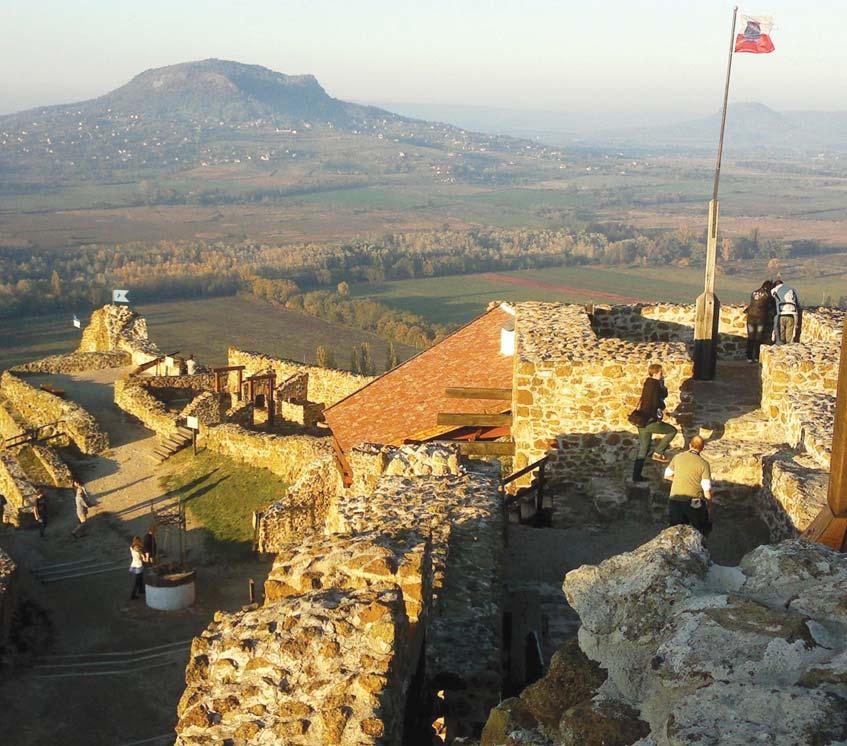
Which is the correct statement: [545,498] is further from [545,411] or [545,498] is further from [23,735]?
[23,735]

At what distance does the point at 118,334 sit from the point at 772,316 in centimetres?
2255

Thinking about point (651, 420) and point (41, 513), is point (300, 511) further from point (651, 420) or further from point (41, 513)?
point (651, 420)

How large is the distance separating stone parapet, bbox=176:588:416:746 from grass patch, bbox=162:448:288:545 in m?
12.5

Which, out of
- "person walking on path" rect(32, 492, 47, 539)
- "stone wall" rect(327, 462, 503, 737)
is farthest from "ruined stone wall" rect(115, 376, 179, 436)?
"stone wall" rect(327, 462, 503, 737)

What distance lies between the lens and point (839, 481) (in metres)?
5.96

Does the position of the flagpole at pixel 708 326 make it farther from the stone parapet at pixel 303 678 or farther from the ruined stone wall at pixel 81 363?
the ruined stone wall at pixel 81 363

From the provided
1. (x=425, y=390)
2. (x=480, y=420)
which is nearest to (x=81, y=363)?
(x=425, y=390)

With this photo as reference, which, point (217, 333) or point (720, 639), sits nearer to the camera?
point (720, 639)

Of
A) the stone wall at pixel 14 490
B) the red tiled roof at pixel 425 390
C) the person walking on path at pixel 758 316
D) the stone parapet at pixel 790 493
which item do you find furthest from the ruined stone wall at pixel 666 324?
the stone wall at pixel 14 490

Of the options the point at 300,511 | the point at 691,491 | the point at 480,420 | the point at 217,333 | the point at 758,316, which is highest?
the point at 758,316

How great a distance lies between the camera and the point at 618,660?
4125mm

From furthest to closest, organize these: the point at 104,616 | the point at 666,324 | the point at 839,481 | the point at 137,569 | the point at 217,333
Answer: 1. the point at 217,333
2. the point at 666,324
3. the point at 137,569
4. the point at 104,616
5. the point at 839,481

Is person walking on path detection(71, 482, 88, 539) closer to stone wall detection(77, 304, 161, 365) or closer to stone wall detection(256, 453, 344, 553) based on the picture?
stone wall detection(256, 453, 344, 553)

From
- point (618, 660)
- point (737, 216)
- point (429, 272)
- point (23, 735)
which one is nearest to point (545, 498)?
point (23, 735)
